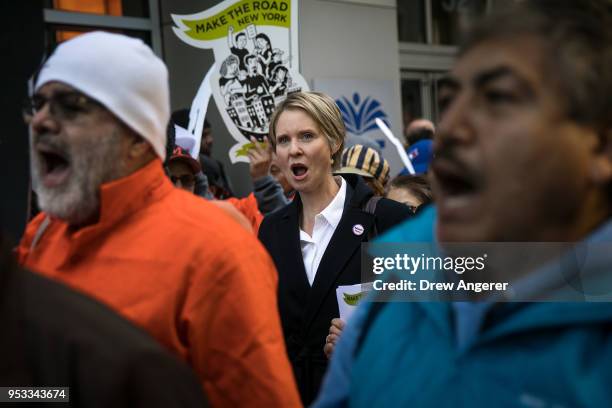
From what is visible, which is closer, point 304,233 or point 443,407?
point 443,407

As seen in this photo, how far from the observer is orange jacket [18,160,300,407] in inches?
69.9

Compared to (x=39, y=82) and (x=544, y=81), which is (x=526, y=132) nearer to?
(x=544, y=81)

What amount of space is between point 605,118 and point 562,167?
95 millimetres

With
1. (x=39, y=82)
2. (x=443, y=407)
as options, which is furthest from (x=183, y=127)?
(x=443, y=407)

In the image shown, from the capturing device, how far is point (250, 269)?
1894 millimetres

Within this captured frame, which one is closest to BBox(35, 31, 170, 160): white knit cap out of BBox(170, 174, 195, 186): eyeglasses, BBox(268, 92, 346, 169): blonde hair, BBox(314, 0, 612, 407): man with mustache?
BBox(314, 0, 612, 407): man with mustache

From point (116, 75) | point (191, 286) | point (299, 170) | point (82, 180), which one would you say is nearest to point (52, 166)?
point (82, 180)

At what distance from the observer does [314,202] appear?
10.6 feet

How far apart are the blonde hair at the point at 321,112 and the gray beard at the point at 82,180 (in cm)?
153

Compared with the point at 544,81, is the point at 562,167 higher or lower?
lower

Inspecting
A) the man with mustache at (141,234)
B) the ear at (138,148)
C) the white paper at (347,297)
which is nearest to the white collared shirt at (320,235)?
the white paper at (347,297)

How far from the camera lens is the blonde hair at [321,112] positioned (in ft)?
11.1

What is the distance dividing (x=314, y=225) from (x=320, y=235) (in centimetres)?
7

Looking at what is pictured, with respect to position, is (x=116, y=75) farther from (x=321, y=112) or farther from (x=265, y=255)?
(x=321, y=112)
